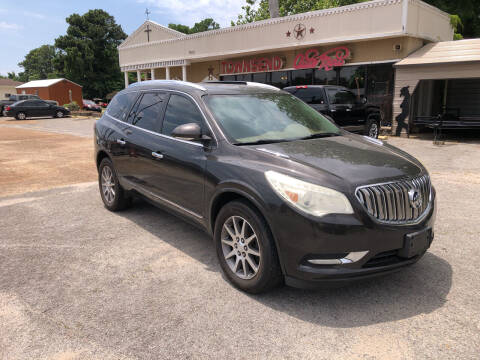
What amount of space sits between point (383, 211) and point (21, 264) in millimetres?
3573

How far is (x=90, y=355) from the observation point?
2.68 metres

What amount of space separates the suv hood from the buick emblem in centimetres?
16

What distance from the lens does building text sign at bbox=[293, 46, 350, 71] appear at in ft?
60.0

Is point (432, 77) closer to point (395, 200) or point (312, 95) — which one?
point (312, 95)

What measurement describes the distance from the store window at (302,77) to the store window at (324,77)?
1.01 feet

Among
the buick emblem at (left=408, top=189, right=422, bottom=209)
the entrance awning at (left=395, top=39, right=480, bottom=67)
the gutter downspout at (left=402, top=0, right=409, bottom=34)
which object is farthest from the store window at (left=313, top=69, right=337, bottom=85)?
the buick emblem at (left=408, top=189, right=422, bottom=209)

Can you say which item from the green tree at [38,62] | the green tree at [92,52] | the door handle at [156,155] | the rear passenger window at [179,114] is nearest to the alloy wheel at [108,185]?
the door handle at [156,155]

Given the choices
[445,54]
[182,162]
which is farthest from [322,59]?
[182,162]

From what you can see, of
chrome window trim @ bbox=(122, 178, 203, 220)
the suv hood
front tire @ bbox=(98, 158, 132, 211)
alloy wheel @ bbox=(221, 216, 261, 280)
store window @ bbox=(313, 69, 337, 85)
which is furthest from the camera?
store window @ bbox=(313, 69, 337, 85)

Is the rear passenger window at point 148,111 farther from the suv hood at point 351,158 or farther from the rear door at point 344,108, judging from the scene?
the rear door at point 344,108

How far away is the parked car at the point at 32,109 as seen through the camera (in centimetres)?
2930

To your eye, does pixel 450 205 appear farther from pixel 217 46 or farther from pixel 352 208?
pixel 217 46

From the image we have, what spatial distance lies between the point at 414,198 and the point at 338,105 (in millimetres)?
9658

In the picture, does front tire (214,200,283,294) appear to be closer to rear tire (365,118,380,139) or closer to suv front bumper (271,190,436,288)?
suv front bumper (271,190,436,288)
